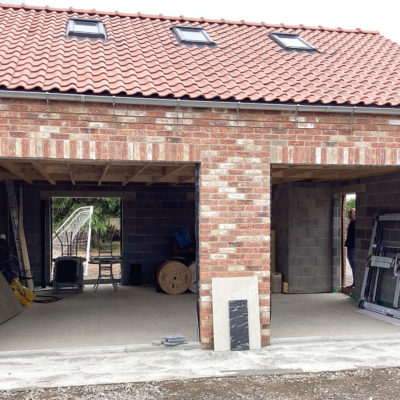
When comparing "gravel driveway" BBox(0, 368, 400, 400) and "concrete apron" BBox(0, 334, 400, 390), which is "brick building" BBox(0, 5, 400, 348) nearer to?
"concrete apron" BBox(0, 334, 400, 390)

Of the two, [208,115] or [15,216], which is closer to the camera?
[208,115]

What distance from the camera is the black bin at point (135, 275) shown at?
12.3m

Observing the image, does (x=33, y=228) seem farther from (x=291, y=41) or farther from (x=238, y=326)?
(x=291, y=41)

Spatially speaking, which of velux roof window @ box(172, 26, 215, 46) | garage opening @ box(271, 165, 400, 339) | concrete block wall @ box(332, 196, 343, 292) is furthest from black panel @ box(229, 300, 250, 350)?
concrete block wall @ box(332, 196, 343, 292)

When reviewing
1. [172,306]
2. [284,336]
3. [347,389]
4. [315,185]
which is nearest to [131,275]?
[172,306]

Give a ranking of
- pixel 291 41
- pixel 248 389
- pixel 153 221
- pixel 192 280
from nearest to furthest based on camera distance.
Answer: pixel 248 389, pixel 291 41, pixel 192 280, pixel 153 221

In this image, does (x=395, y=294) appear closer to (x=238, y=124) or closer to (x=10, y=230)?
(x=238, y=124)

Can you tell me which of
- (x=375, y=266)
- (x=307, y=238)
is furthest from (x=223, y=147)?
(x=307, y=238)

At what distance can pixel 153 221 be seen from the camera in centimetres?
1262

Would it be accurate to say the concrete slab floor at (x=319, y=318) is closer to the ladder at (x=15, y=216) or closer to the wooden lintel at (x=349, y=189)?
the wooden lintel at (x=349, y=189)

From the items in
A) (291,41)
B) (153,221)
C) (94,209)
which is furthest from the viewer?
(94,209)

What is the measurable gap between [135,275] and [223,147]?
6826 millimetres

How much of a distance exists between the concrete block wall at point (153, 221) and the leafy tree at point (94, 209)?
11.7 meters

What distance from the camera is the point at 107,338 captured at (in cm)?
693
